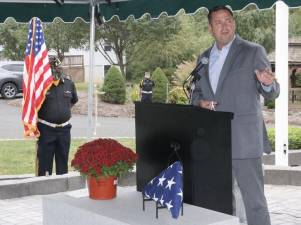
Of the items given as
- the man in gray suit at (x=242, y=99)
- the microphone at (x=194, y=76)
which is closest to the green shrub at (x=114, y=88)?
the man in gray suit at (x=242, y=99)

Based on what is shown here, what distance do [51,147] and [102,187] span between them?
436 cm

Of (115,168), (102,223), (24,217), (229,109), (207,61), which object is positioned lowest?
(24,217)

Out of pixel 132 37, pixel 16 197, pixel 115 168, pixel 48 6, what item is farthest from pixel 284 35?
pixel 132 37

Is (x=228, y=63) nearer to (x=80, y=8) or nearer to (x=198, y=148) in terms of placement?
(x=198, y=148)

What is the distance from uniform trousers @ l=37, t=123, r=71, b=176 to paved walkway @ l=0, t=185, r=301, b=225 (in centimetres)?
65

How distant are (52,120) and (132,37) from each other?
30764mm

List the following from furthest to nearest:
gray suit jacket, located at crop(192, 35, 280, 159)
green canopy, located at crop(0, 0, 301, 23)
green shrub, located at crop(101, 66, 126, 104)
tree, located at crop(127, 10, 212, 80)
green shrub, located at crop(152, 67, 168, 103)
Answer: tree, located at crop(127, 10, 212, 80), green shrub, located at crop(152, 67, 168, 103), green shrub, located at crop(101, 66, 126, 104), green canopy, located at crop(0, 0, 301, 23), gray suit jacket, located at crop(192, 35, 280, 159)

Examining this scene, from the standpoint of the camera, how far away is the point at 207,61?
3590 millimetres

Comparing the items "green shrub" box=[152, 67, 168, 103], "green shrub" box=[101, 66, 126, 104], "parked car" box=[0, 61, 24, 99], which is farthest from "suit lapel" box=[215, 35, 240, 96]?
"parked car" box=[0, 61, 24, 99]

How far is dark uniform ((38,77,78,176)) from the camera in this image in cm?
740

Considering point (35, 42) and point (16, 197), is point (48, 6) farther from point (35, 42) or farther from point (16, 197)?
point (16, 197)

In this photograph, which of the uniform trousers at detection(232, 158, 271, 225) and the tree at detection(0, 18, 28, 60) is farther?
the tree at detection(0, 18, 28, 60)

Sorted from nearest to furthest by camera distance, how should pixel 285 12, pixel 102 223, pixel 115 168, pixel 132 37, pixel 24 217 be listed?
pixel 102 223 → pixel 115 168 → pixel 24 217 → pixel 285 12 → pixel 132 37

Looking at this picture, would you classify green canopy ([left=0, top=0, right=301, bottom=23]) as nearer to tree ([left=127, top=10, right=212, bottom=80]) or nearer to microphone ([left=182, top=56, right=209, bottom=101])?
microphone ([left=182, top=56, right=209, bottom=101])
